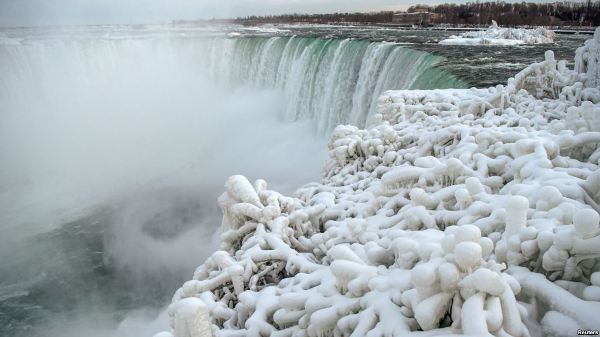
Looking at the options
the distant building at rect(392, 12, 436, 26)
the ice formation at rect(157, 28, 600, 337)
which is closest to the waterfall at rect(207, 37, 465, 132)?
the ice formation at rect(157, 28, 600, 337)

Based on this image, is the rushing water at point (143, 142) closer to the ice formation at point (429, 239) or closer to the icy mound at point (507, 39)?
the icy mound at point (507, 39)

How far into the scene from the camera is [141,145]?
93.9ft

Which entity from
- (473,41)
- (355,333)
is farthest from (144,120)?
(355,333)

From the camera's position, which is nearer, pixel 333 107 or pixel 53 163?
pixel 333 107

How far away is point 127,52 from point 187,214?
68.8 ft

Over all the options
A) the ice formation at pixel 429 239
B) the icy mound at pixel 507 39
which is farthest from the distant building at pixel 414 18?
the ice formation at pixel 429 239

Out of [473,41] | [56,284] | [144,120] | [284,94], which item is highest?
[473,41]

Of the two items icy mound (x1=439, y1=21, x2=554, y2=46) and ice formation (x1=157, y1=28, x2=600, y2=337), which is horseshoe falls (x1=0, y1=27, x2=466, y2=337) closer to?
ice formation (x1=157, y1=28, x2=600, y2=337)

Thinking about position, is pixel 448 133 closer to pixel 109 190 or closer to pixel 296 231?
pixel 296 231

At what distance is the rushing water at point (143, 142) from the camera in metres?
13.5

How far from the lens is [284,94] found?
24375 mm

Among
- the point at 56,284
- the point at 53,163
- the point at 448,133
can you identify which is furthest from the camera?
the point at 53,163

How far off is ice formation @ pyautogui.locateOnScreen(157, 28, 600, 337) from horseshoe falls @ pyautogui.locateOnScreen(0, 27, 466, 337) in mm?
5455

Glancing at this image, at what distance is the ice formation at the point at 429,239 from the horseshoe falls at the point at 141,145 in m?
5.45
